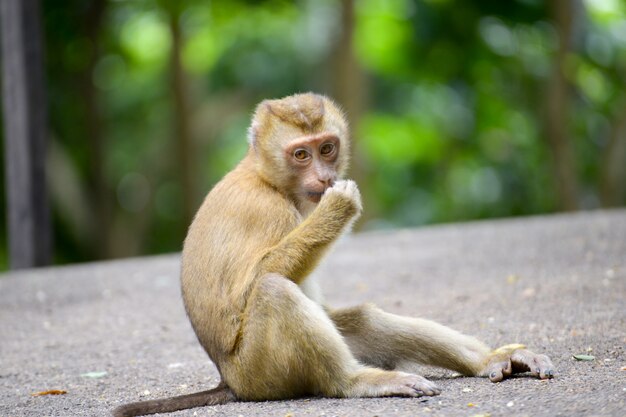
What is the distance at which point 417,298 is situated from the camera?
7.59 metres

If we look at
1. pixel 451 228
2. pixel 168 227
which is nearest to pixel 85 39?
pixel 168 227

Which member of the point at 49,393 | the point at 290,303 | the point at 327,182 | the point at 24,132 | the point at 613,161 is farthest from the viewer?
the point at 613,161

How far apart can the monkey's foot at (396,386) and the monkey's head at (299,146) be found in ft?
3.31

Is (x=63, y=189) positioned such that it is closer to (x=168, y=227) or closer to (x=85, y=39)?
(x=85, y=39)

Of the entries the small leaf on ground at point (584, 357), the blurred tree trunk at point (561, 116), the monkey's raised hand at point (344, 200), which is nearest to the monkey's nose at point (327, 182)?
the monkey's raised hand at point (344, 200)

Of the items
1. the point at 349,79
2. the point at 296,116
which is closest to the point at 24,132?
the point at 349,79

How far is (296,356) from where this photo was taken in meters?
4.34

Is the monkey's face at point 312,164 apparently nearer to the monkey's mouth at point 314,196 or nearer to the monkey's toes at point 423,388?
the monkey's mouth at point 314,196

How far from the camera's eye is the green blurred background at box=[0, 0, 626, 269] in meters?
17.9

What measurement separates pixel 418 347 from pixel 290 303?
0.85 metres

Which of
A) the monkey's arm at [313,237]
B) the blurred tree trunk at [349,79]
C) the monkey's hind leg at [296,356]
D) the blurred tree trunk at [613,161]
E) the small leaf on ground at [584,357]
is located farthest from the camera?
the blurred tree trunk at [613,161]

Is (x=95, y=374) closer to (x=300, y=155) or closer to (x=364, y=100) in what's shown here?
(x=300, y=155)

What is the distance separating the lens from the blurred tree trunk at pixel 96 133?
18.3 metres

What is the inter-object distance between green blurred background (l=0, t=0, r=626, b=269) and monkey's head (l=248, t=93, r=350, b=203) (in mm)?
10686
